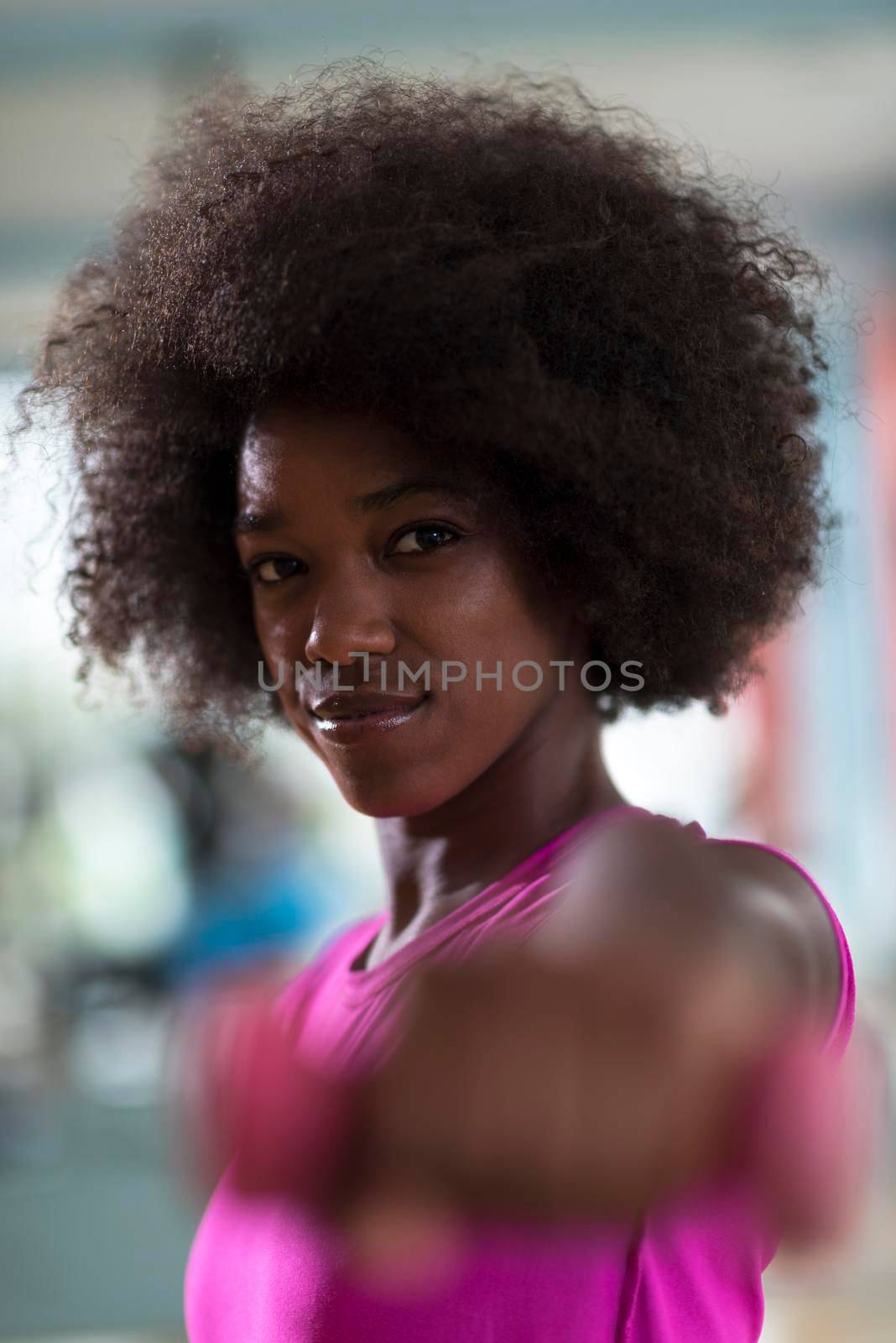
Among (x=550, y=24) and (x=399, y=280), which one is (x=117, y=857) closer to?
(x=550, y=24)

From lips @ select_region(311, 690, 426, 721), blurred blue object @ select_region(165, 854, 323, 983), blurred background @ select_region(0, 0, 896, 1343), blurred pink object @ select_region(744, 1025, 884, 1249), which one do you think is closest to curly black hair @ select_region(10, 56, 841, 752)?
lips @ select_region(311, 690, 426, 721)

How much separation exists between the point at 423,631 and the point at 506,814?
151mm

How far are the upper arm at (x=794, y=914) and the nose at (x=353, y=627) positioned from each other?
0.71ft

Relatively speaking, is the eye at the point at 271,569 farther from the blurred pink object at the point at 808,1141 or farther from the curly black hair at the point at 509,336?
the blurred pink object at the point at 808,1141

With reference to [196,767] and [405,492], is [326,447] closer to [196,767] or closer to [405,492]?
[405,492]

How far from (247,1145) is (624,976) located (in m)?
0.12

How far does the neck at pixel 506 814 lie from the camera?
79cm

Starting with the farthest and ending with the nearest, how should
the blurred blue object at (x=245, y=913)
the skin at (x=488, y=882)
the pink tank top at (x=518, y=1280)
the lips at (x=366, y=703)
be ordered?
the blurred blue object at (x=245, y=913) → the lips at (x=366, y=703) → the pink tank top at (x=518, y=1280) → the skin at (x=488, y=882)

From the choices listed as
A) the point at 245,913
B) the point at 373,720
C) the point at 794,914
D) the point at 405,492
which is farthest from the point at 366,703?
the point at 245,913

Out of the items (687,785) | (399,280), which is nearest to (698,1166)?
(399,280)

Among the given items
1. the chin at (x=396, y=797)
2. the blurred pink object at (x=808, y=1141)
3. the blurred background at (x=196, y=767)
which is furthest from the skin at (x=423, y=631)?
the blurred background at (x=196, y=767)

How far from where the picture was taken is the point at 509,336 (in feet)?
2.20

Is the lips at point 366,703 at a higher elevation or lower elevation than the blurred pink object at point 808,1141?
higher

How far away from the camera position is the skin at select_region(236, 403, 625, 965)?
703 millimetres
